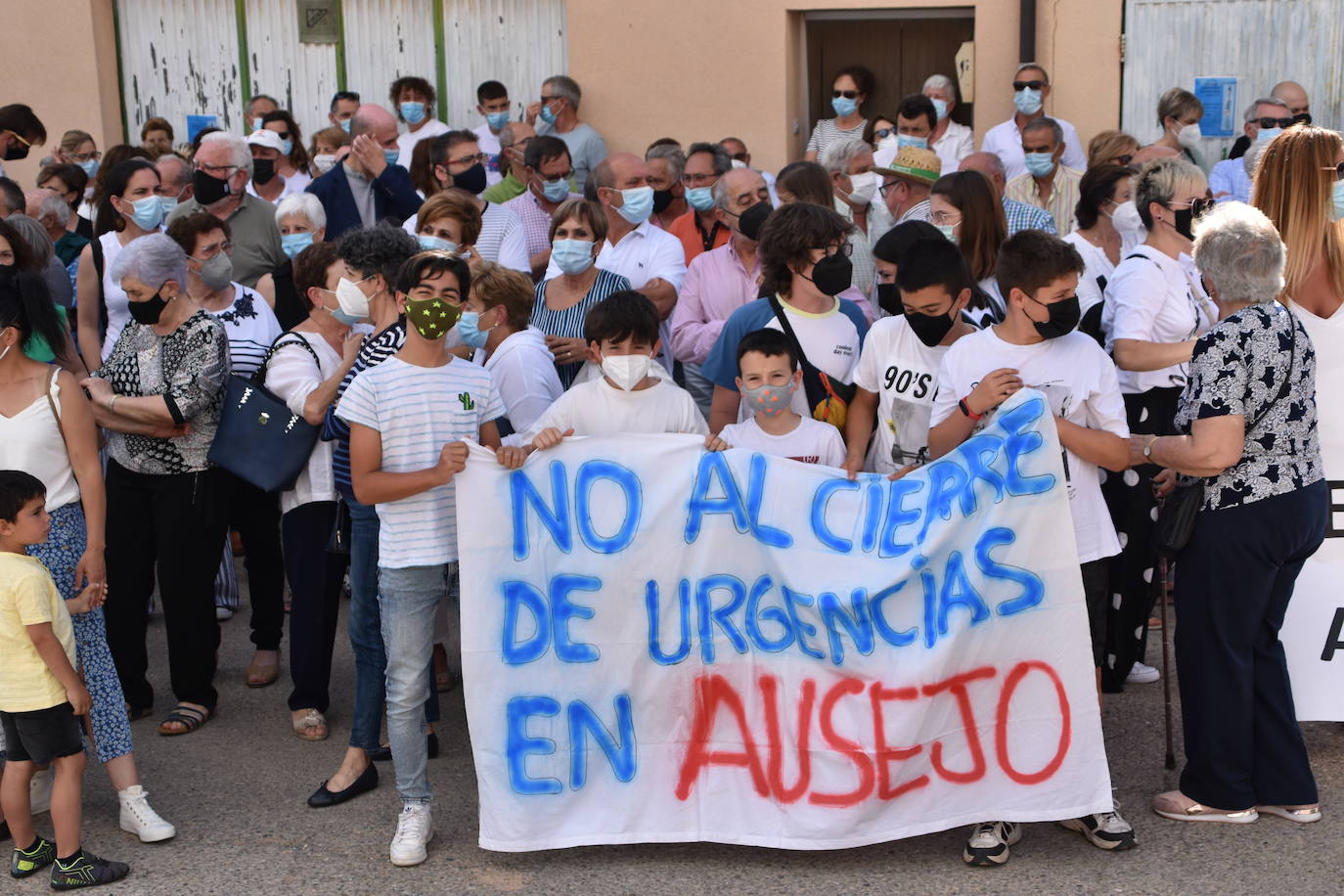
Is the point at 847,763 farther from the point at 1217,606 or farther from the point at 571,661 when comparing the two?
the point at 1217,606

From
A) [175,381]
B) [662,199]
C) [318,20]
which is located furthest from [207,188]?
[318,20]

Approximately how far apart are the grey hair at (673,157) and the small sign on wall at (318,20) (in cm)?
422

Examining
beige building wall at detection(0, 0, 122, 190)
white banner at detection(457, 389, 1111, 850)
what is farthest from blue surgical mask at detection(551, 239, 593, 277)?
beige building wall at detection(0, 0, 122, 190)

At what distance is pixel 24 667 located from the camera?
446cm

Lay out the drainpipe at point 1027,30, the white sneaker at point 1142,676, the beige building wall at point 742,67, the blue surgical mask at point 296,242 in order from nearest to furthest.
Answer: the white sneaker at point 1142,676
the blue surgical mask at point 296,242
the drainpipe at point 1027,30
the beige building wall at point 742,67

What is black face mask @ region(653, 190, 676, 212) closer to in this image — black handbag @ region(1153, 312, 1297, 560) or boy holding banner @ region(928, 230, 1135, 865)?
boy holding banner @ region(928, 230, 1135, 865)

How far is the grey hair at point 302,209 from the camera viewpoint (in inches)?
266

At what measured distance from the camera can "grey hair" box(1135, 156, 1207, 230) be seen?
545cm

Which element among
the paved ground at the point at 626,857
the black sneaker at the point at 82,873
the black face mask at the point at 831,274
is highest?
the black face mask at the point at 831,274

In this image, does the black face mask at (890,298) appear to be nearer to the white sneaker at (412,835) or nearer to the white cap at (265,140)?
the white sneaker at (412,835)

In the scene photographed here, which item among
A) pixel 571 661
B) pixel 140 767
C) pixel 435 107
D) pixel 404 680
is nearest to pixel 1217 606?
pixel 571 661

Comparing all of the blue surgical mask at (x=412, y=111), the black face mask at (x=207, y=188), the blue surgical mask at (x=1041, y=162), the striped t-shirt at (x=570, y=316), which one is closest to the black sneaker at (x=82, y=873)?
the striped t-shirt at (x=570, y=316)

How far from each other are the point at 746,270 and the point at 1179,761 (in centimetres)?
273

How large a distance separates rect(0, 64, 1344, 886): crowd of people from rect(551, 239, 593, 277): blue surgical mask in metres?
0.01
